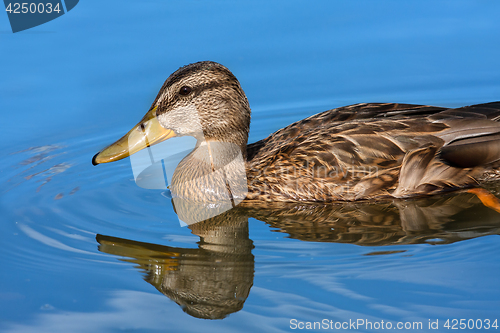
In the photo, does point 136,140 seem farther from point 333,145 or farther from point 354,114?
point 354,114

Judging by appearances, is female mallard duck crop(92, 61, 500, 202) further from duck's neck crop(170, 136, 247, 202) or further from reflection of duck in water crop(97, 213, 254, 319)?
reflection of duck in water crop(97, 213, 254, 319)

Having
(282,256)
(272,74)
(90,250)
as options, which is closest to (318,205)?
(282,256)

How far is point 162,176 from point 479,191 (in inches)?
141

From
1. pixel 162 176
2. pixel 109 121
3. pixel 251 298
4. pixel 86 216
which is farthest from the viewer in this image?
pixel 109 121

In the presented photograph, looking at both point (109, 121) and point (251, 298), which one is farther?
point (109, 121)

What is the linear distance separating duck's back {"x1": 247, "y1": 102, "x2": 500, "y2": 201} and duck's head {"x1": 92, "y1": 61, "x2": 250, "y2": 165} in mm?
589

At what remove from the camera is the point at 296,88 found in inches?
372

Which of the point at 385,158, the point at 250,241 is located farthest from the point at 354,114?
the point at 250,241

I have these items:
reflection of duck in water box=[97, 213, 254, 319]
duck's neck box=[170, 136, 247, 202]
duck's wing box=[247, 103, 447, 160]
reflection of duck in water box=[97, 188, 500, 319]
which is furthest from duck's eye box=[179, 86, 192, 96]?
reflection of duck in water box=[97, 213, 254, 319]

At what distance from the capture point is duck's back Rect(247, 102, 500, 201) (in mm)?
6352

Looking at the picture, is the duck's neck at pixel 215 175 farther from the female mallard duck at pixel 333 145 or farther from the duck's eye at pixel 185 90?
the duck's eye at pixel 185 90

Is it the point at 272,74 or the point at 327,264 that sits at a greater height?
the point at 272,74

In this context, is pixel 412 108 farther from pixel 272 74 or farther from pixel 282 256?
pixel 272 74

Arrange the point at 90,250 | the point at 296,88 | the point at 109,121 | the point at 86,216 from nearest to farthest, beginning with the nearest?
the point at 90,250, the point at 86,216, the point at 109,121, the point at 296,88
